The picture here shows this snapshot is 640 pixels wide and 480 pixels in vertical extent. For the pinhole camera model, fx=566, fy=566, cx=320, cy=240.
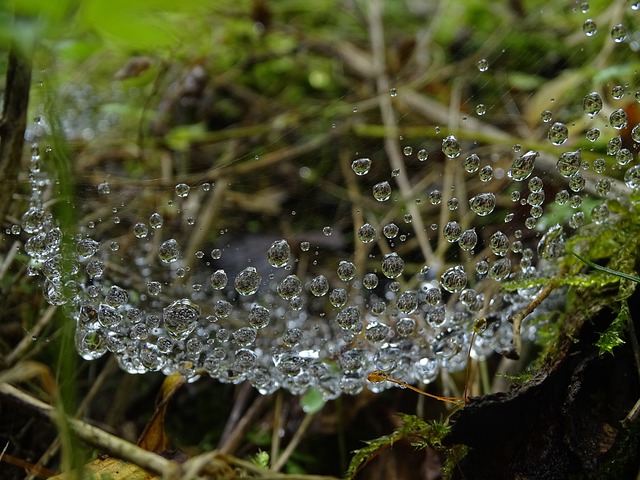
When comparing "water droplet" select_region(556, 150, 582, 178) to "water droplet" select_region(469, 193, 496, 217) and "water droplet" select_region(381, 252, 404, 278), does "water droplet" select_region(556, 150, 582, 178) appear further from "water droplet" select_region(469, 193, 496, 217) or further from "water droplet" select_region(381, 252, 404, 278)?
"water droplet" select_region(381, 252, 404, 278)

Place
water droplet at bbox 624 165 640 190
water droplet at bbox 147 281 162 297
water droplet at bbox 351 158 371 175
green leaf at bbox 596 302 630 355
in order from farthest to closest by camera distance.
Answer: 1. water droplet at bbox 351 158 371 175
2. water droplet at bbox 147 281 162 297
3. water droplet at bbox 624 165 640 190
4. green leaf at bbox 596 302 630 355

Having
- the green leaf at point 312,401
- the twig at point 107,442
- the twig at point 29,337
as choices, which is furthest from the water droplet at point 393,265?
the twig at point 29,337

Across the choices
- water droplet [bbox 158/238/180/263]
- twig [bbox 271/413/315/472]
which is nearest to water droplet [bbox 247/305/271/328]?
water droplet [bbox 158/238/180/263]

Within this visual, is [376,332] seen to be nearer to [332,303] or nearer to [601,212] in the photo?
[332,303]

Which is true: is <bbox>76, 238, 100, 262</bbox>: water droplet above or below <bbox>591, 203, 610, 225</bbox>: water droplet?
below

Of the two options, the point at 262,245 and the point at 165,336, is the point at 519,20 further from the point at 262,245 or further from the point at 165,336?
the point at 165,336

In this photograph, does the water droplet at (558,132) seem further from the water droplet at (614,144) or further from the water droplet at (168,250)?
the water droplet at (168,250)
